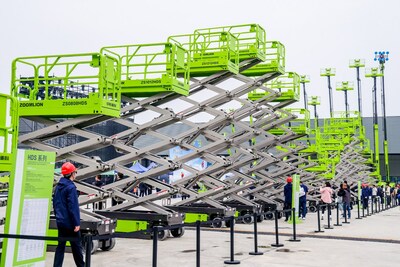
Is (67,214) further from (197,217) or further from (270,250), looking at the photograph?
(197,217)

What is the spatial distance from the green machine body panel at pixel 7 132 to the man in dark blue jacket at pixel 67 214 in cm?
92

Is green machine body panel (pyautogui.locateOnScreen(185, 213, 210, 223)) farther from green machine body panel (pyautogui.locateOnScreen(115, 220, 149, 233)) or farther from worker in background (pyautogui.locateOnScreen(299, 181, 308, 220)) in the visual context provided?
worker in background (pyautogui.locateOnScreen(299, 181, 308, 220))

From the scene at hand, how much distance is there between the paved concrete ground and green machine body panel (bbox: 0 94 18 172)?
12.0 feet

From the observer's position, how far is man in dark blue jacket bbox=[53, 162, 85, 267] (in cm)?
883

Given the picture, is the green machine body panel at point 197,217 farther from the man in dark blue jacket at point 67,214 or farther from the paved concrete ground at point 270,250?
the man in dark blue jacket at point 67,214

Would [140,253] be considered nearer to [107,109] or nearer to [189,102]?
[107,109]

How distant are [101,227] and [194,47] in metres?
8.76

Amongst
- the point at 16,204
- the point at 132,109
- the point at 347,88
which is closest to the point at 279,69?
the point at 132,109

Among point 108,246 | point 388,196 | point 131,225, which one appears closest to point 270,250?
point 131,225

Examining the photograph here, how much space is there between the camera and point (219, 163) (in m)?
18.2

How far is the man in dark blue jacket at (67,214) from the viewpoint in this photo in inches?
348

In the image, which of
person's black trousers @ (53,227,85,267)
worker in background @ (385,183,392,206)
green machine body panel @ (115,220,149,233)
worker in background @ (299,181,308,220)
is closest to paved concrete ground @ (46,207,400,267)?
green machine body panel @ (115,220,149,233)

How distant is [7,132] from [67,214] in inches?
69.0

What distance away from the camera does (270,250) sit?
1373cm
